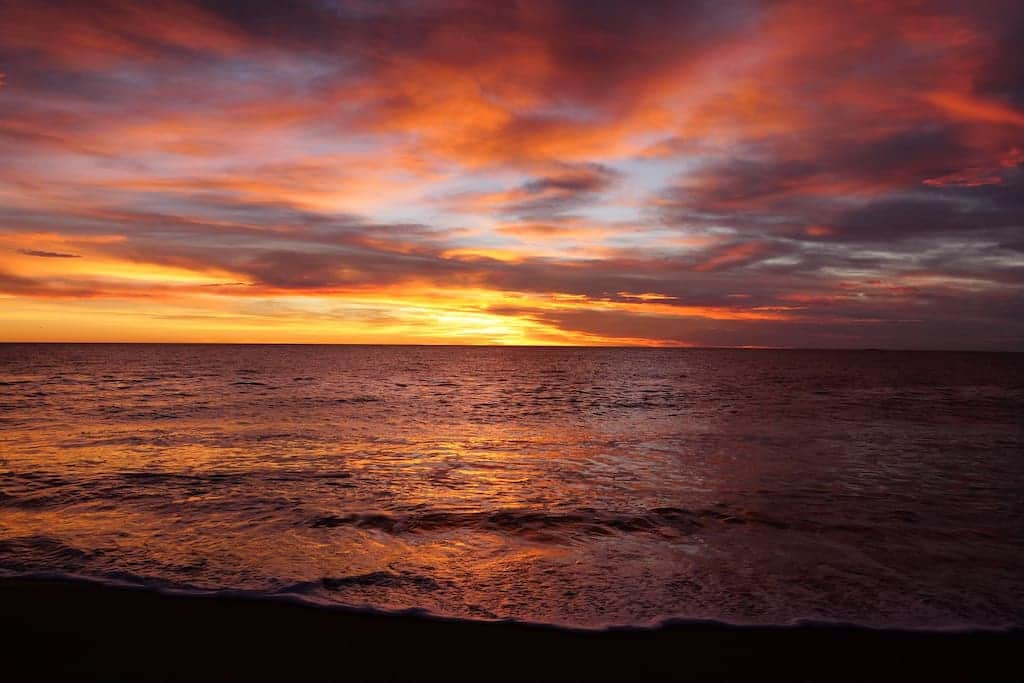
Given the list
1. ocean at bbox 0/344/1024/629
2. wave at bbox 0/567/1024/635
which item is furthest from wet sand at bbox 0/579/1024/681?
ocean at bbox 0/344/1024/629

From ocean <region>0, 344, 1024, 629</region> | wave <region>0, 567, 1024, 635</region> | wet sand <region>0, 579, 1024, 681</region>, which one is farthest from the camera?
ocean <region>0, 344, 1024, 629</region>

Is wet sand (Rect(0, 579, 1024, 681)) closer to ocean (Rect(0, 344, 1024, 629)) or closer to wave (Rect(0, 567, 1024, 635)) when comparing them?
wave (Rect(0, 567, 1024, 635))

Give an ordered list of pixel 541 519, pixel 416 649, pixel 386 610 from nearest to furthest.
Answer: pixel 416 649, pixel 386 610, pixel 541 519

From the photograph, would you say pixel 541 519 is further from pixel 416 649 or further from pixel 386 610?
pixel 416 649

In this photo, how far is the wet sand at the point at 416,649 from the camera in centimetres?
520

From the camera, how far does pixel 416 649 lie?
18.2 ft

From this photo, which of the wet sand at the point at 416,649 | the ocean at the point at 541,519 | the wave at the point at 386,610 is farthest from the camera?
the ocean at the point at 541,519

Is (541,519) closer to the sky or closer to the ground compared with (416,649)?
closer to the ground

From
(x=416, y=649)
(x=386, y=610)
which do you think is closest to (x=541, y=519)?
(x=386, y=610)

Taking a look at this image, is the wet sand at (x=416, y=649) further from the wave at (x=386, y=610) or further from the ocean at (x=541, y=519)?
the ocean at (x=541, y=519)

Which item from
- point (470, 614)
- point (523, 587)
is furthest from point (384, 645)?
point (523, 587)

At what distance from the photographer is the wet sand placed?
520cm

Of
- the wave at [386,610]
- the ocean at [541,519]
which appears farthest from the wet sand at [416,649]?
the ocean at [541,519]

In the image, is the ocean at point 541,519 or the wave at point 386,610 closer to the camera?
the wave at point 386,610
